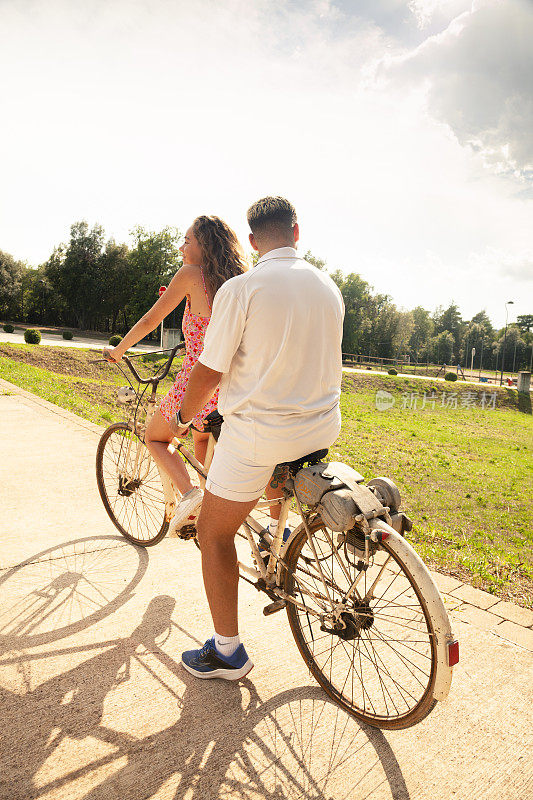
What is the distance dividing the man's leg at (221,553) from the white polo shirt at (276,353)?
271 millimetres

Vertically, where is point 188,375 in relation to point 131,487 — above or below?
above

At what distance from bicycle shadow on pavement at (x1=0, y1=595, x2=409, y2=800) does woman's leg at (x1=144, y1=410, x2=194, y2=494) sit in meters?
0.89

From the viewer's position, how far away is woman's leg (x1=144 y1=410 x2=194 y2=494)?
9.75 ft

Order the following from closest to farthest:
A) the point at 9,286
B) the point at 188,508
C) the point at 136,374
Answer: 1. the point at 188,508
2. the point at 136,374
3. the point at 9,286

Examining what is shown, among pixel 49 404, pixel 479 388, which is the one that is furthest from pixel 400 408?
pixel 49 404

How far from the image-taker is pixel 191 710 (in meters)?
2.26

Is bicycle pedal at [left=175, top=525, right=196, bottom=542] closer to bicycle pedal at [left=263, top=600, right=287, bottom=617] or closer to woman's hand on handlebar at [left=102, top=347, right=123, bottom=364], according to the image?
bicycle pedal at [left=263, top=600, right=287, bottom=617]

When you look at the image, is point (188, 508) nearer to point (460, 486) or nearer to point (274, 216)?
point (274, 216)

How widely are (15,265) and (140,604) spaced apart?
6103 centimetres

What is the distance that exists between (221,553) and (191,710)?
25.8 inches

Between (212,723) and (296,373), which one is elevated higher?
(296,373)

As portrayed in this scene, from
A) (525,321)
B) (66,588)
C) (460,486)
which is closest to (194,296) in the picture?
(66,588)

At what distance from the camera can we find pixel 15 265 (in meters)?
56.3

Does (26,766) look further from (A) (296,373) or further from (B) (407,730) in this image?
(A) (296,373)
